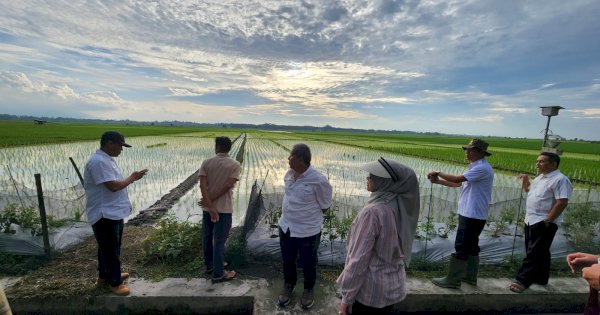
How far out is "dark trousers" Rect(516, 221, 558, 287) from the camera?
3439 millimetres

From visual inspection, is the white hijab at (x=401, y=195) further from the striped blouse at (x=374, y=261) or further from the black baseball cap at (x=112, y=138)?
the black baseball cap at (x=112, y=138)

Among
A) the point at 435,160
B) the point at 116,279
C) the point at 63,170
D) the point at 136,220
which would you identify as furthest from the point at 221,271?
the point at 435,160

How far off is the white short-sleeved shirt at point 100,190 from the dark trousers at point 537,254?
4767 mm

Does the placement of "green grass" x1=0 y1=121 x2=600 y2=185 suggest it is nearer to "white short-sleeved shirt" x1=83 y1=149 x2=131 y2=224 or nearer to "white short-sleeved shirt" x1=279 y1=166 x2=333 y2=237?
"white short-sleeved shirt" x1=279 y1=166 x2=333 y2=237

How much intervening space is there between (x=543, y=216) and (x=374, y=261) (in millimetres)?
2755

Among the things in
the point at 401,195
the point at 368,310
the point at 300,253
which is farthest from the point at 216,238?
the point at 401,195

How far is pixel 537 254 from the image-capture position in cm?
356

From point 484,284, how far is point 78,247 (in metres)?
5.62

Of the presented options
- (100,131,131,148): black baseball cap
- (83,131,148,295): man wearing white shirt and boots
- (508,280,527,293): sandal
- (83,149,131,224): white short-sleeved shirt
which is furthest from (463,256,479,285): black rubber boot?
(100,131,131,148): black baseball cap

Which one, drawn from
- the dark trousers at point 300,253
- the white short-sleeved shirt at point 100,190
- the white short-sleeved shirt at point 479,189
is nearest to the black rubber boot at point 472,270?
the white short-sleeved shirt at point 479,189

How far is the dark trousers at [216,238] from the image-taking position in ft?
11.4

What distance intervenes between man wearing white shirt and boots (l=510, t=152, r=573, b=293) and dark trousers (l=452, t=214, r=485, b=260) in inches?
26.9

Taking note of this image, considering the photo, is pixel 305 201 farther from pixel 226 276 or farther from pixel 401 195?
pixel 226 276

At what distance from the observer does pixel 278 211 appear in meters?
4.90
